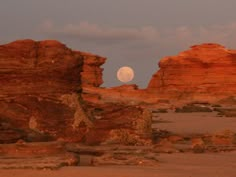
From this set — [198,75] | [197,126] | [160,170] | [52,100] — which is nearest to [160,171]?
[160,170]

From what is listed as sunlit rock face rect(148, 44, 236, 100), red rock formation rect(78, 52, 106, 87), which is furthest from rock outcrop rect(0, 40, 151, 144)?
red rock formation rect(78, 52, 106, 87)

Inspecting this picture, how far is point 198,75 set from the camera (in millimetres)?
82688

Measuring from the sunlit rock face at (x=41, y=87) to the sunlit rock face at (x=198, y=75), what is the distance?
59.3 metres

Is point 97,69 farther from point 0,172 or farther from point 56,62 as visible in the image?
point 0,172

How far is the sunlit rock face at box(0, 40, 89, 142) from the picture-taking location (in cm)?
1688

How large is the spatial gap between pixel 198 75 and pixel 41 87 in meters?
66.5

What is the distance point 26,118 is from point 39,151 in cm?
625

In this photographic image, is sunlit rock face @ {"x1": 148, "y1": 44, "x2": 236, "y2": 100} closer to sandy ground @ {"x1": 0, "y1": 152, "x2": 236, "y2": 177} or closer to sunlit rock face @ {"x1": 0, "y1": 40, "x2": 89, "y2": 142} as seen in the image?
sunlit rock face @ {"x1": 0, "y1": 40, "x2": 89, "y2": 142}

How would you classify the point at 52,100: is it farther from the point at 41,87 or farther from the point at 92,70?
the point at 92,70

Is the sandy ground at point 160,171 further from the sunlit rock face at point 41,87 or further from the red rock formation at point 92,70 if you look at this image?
the red rock formation at point 92,70

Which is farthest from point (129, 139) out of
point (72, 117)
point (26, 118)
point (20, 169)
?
point (20, 169)

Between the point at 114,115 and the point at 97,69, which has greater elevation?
the point at 97,69

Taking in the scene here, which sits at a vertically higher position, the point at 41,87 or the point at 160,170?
the point at 41,87

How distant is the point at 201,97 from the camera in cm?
7856
